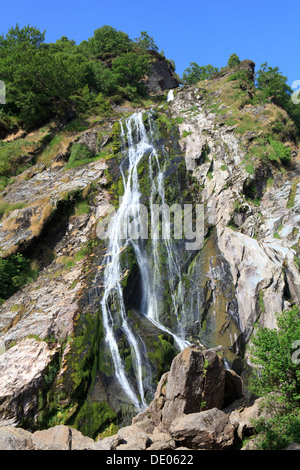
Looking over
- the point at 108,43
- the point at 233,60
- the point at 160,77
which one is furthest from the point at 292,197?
the point at 108,43

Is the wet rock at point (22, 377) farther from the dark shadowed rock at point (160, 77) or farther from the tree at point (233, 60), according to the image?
the tree at point (233, 60)

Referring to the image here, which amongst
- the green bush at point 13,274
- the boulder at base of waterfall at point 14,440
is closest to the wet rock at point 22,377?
the boulder at base of waterfall at point 14,440

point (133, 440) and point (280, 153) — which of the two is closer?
point (133, 440)

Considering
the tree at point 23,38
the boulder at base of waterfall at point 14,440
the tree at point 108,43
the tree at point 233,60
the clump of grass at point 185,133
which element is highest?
the tree at point 108,43

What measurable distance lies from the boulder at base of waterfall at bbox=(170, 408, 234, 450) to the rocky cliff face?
8cm

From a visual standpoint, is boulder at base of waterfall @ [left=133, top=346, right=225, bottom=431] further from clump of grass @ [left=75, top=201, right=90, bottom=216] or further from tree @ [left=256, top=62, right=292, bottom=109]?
tree @ [left=256, top=62, right=292, bottom=109]

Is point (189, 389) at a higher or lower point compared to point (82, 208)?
lower

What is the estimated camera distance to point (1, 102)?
101ft

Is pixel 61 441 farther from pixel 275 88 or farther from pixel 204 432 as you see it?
pixel 275 88

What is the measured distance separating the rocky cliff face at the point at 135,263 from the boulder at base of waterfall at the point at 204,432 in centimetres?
8

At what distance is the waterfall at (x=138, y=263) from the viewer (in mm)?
14739

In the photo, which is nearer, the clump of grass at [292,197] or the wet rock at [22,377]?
the wet rock at [22,377]

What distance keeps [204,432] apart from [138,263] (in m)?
10.8

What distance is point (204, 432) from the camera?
9.62 metres
